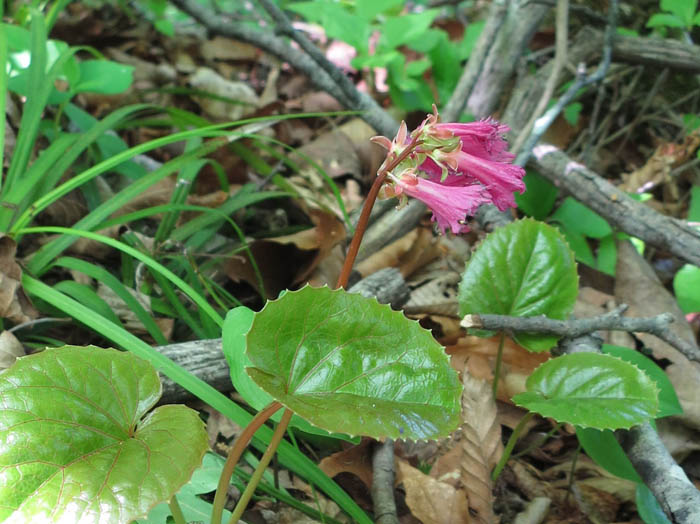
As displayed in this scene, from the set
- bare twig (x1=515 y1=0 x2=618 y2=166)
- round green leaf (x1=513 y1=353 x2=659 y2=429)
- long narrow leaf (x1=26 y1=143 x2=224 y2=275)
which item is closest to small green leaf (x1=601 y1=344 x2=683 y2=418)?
round green leaf (x1=513 y1=353 x2=659 y2=429)

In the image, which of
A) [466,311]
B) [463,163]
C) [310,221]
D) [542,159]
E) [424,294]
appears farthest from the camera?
[310,221]

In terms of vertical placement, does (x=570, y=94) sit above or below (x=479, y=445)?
above

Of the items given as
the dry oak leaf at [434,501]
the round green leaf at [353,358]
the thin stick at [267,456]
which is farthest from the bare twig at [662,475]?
the thin stick at [267,456]

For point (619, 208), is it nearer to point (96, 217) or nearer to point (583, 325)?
point (583, 325)

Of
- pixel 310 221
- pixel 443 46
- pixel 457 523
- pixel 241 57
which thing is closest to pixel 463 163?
pixel 457 523

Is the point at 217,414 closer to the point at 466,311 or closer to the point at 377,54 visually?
the point at 466,311

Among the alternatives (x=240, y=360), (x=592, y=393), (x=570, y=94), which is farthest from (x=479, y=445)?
(x=570, y=94)

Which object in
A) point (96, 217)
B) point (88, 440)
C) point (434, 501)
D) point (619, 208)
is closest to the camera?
point (88, 440)
